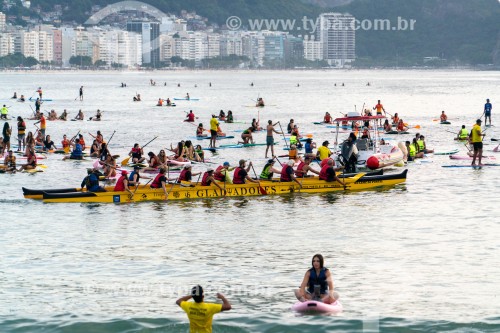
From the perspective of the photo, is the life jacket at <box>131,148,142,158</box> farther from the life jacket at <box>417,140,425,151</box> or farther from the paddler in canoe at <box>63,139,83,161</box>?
the life jacket at <box>417,140,425,151</box>

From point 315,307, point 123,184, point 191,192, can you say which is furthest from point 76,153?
point 315,307

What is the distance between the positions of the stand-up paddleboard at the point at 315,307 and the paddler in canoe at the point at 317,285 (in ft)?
0.35

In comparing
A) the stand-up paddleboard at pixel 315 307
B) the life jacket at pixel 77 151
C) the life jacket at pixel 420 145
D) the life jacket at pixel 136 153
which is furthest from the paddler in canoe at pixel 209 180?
the life jacket at pixel 420 145

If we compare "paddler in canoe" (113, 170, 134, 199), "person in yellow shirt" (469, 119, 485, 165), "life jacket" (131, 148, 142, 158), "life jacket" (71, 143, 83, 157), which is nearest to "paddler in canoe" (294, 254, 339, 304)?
"paddler in canoe" (113, 170, 134, 199)

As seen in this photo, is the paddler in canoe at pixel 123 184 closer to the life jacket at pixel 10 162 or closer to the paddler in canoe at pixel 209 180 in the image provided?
the paddler in canoe at pixel 209 180

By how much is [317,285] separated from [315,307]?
1.84 feet

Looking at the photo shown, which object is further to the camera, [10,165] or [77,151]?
[77,151]

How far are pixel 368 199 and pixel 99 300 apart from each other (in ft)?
51.3

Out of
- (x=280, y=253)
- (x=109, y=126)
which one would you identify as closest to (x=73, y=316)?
(x=280, y=253)

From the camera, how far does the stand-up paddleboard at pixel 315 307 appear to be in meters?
18.2

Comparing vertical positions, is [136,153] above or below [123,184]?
above

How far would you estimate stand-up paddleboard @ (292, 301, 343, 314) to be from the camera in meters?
18.2

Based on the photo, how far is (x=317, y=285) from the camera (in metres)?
18.0

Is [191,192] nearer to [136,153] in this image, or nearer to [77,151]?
[136,153]
